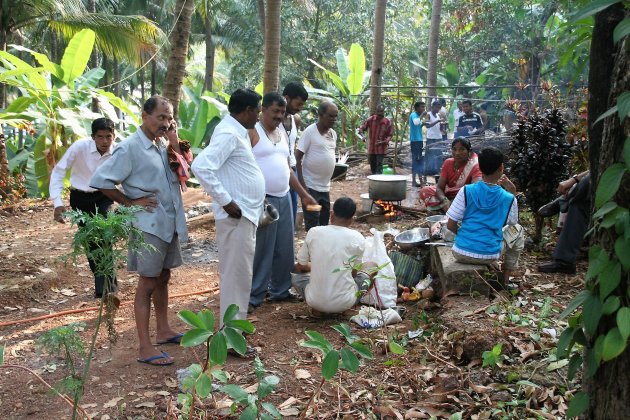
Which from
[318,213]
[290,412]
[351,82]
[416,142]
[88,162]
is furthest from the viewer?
[351,82]

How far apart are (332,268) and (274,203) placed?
839 mm

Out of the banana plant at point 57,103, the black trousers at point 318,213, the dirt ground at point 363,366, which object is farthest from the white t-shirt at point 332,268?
the banana plant at point 57,103

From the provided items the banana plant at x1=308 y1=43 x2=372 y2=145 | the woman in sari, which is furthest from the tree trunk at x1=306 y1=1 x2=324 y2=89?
the woman in sari

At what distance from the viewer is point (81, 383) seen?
120 inches

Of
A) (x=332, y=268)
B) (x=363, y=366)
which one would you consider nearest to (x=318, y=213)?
(x=332, y=268)

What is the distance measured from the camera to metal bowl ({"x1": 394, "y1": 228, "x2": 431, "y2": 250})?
6520 millimetres

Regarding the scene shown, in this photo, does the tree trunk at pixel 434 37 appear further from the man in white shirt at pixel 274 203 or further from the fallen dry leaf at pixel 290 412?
the fallen dry leaf at pixel 290 412

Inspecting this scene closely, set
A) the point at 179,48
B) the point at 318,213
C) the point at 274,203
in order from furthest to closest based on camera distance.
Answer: the point at 179,48 → the point at 318,213 → the point at 274,203

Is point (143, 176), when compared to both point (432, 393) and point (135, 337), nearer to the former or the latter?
point (135, 337)

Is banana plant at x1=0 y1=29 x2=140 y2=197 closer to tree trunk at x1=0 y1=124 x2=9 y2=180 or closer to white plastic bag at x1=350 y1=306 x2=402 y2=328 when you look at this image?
tree trunk at x1=0 y1=124 x2=9 y2=180

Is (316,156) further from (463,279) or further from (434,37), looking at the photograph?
(434,37)

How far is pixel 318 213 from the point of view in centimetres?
724

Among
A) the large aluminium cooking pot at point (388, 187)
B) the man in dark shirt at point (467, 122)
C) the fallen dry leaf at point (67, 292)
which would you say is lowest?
the fallen dry leaf at point (67, 292)

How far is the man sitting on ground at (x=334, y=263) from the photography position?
5.30 metres
